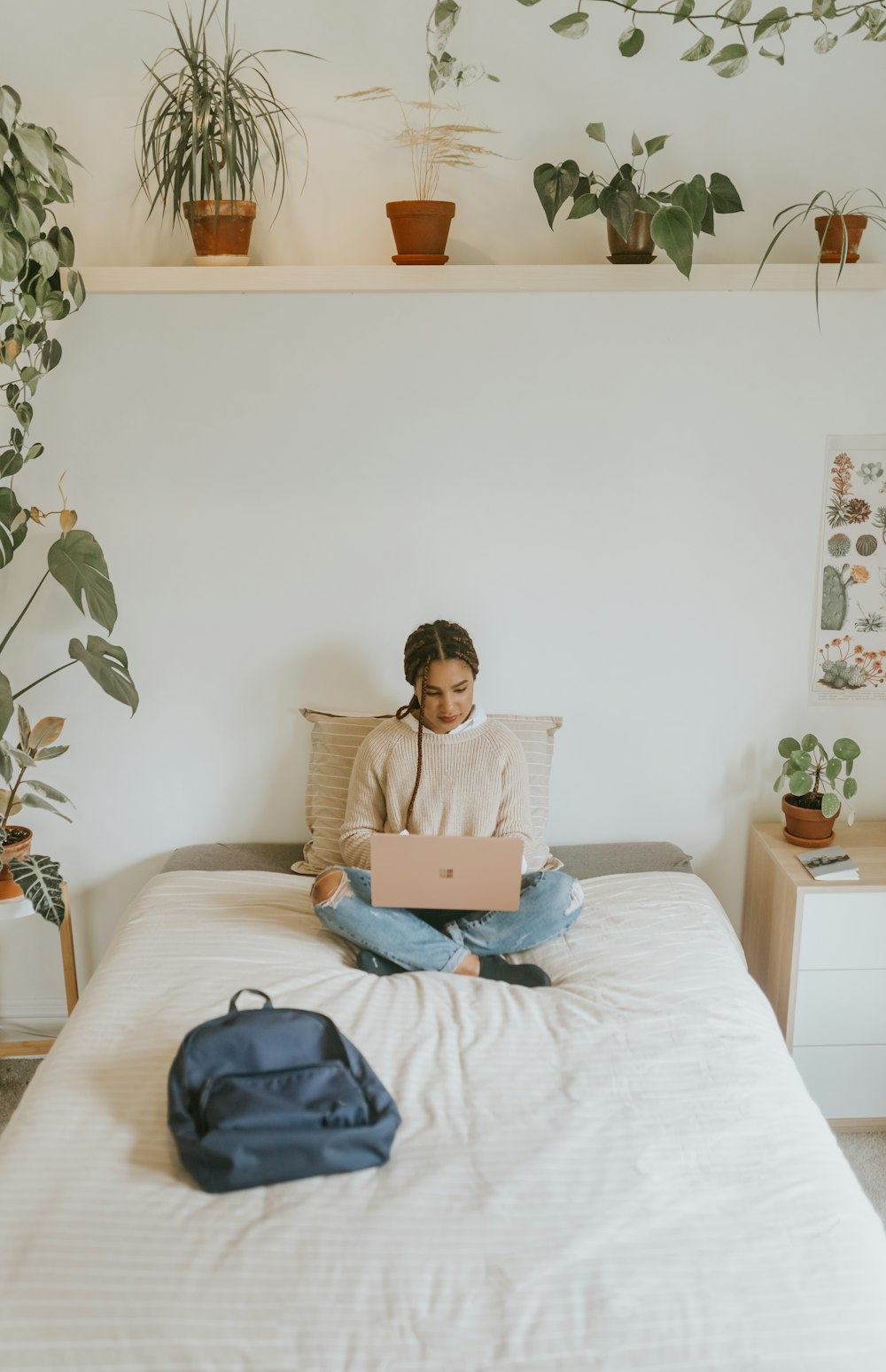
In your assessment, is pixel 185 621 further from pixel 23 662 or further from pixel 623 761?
pixel 623 761

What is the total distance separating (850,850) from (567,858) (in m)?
0.61

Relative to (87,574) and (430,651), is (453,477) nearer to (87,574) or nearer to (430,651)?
(430,651)

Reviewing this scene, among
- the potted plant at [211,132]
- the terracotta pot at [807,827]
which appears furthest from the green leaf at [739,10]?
the terracotta pot at [807,827]

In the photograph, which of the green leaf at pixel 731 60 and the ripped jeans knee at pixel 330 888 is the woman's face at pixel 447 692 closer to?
the ripped jeans knee at pixel 330 888

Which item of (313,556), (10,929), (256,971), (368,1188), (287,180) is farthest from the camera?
(10,929)

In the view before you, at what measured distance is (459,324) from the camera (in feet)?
7.73

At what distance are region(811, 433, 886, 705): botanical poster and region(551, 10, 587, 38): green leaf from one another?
38.0 inches

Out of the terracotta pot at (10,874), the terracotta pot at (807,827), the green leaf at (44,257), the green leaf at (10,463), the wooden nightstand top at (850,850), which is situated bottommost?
the terracotta pot at (10,874)

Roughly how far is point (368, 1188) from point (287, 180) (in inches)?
75.7

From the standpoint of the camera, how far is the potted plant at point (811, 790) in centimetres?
235

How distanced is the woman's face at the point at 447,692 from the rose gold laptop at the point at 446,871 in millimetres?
324

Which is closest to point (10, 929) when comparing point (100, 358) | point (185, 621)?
point (185, 621)

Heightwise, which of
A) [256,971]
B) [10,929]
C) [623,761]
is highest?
[623,761]

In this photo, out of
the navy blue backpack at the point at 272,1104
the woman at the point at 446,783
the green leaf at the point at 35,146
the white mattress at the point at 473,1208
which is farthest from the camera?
the woman at the point at 446,783
